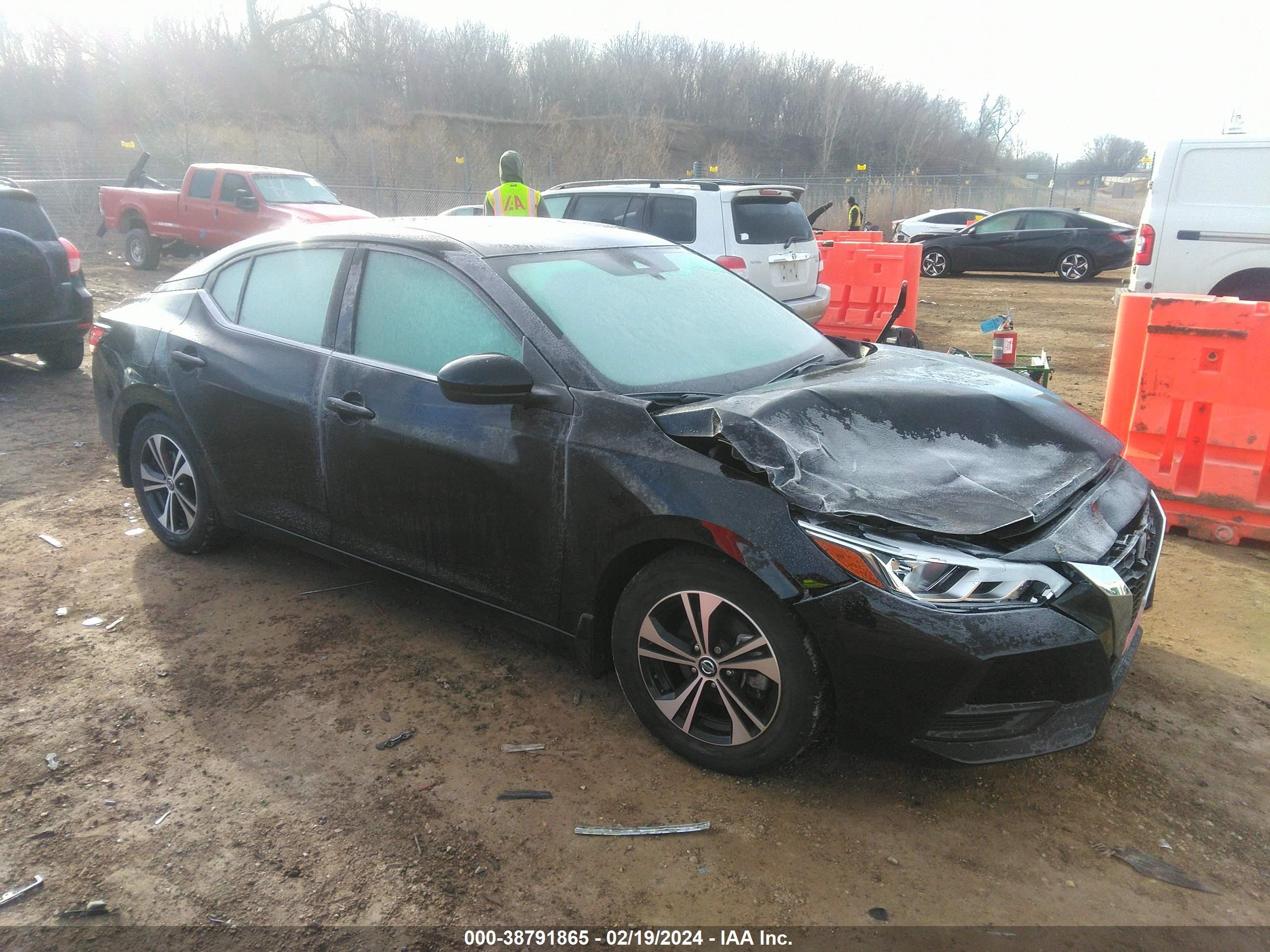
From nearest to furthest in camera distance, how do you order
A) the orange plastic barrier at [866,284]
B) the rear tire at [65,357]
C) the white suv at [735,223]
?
1. the white suv at [735,223]
2. the rear tire at [65,357]
3. the orange plastic barrier at [866,284]

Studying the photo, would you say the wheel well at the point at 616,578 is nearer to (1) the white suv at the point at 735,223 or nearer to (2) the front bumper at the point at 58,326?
(1) the white suv at the point at 735,223

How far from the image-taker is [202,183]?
15.3m

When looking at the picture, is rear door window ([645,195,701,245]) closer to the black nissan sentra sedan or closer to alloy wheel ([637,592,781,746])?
the black nissan sentra sedan

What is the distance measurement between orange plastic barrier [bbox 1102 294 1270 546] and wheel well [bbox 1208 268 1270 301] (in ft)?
16.6

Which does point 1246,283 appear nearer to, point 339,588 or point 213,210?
point 339,588

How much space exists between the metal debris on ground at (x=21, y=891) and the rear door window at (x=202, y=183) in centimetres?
1498

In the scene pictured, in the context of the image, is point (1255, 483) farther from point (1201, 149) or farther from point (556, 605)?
point (1201, 149)

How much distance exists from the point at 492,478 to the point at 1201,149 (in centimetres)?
929

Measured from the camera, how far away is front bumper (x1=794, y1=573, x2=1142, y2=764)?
94.2 inches

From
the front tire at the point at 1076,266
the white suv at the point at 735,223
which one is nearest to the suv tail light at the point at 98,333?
the white suv at the point at 735,223

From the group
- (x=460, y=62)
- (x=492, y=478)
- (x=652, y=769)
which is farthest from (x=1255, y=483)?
(x=460, y=62)

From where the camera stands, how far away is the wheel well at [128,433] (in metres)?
4.53

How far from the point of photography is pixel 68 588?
14.1ft

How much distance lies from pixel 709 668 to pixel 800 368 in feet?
4.58
